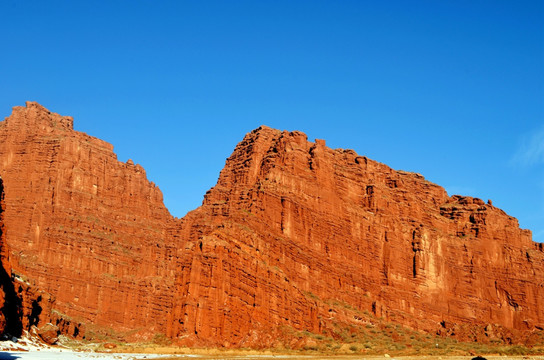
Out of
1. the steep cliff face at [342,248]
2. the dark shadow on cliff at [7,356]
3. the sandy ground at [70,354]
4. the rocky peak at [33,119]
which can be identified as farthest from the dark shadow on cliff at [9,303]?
the rocky peak at [33,119]

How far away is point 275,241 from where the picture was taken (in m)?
117

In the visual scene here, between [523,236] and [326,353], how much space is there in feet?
240

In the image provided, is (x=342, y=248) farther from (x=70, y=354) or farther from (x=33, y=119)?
(x=33, y=119)

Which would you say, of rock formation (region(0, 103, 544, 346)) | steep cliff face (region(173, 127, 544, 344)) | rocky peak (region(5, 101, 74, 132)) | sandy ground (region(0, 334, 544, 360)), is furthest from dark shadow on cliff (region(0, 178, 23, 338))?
rocky peak (region(5, 101, 74, 132))

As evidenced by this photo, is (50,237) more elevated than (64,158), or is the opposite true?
(64,158)

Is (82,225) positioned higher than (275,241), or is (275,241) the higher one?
(82,225)

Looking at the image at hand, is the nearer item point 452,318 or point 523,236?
point 452,318

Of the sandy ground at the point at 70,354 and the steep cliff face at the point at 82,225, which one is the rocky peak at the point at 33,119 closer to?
the steep cliff face at the point at 82,225

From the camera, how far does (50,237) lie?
13900 cm

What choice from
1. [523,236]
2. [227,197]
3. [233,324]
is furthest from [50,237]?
[523,236]

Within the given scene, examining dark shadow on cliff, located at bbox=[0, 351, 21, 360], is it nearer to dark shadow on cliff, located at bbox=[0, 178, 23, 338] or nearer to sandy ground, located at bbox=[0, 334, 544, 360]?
sandy ground, located at bbox=[0, 334, 544, 360]

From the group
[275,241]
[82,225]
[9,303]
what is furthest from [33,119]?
[9,303]

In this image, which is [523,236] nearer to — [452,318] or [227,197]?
[452,318]

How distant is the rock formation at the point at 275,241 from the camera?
116m
